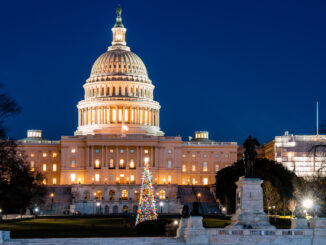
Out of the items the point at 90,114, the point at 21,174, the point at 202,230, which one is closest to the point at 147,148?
the point at 90,114

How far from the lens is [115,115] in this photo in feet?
622

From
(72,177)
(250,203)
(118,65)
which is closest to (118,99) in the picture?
(118,65)

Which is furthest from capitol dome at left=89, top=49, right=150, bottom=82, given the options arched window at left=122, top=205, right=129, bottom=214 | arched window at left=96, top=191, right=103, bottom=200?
arched window at left=122, top=205, right=129, bottom=214

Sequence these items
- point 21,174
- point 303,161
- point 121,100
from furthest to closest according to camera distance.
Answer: point 121,100 → point 303,161 → point 21,174

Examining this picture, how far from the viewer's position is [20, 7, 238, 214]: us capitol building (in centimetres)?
15512

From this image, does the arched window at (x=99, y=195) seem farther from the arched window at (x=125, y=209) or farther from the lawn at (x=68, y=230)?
the lawn at (x=68, y=230)

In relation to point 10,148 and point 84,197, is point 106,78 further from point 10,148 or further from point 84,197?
point 10,148

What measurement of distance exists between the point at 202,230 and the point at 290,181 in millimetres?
76536

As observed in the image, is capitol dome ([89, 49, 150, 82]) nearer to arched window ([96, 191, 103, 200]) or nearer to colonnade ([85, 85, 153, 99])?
colonnade ([85, 85, 153, 99])

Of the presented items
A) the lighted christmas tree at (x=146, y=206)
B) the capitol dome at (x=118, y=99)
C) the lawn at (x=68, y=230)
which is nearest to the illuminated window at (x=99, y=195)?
the capitol dome at (x=118, y=99)

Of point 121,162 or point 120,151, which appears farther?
point 120,151

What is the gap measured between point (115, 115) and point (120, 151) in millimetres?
16429

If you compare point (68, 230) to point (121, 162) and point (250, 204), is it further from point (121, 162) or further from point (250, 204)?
point (121, 162)

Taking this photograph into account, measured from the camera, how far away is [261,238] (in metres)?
52.2
